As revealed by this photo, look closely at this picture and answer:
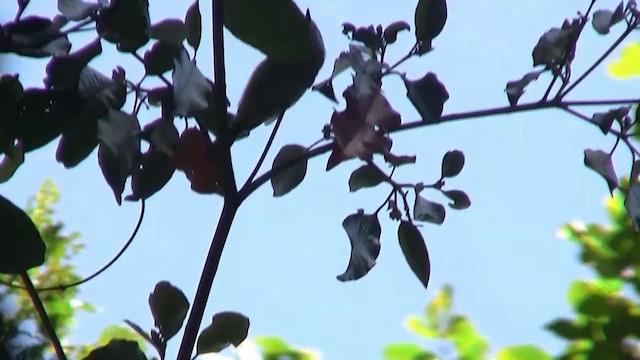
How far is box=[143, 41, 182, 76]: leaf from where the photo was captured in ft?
2.10

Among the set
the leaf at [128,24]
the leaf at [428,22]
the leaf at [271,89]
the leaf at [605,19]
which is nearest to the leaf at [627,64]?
the leaf at [605,19]

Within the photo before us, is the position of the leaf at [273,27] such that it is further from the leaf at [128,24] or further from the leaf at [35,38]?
the leaf at [35,38]

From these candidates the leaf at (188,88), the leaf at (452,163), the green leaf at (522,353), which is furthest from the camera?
the green leaf at (522,353)

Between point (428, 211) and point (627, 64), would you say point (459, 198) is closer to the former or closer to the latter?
point (428, 211)

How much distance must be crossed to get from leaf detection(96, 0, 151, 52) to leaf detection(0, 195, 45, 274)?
0.15 metres

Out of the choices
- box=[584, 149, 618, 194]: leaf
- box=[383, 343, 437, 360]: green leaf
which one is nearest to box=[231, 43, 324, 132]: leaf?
box=[584, 149, 618, 194]: leaf

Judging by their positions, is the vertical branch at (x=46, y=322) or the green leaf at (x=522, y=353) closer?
the vertical branch at (x=46, y=322)

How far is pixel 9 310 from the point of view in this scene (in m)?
0.88

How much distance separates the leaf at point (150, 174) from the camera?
0.70 m

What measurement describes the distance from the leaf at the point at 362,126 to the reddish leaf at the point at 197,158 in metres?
0.09

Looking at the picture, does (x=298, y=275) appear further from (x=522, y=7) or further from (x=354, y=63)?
(x=354, y=63)

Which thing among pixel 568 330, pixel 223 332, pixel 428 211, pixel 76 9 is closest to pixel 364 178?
pixel 428 211

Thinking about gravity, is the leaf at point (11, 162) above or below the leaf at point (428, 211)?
below

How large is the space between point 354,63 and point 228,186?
0.13 meters
